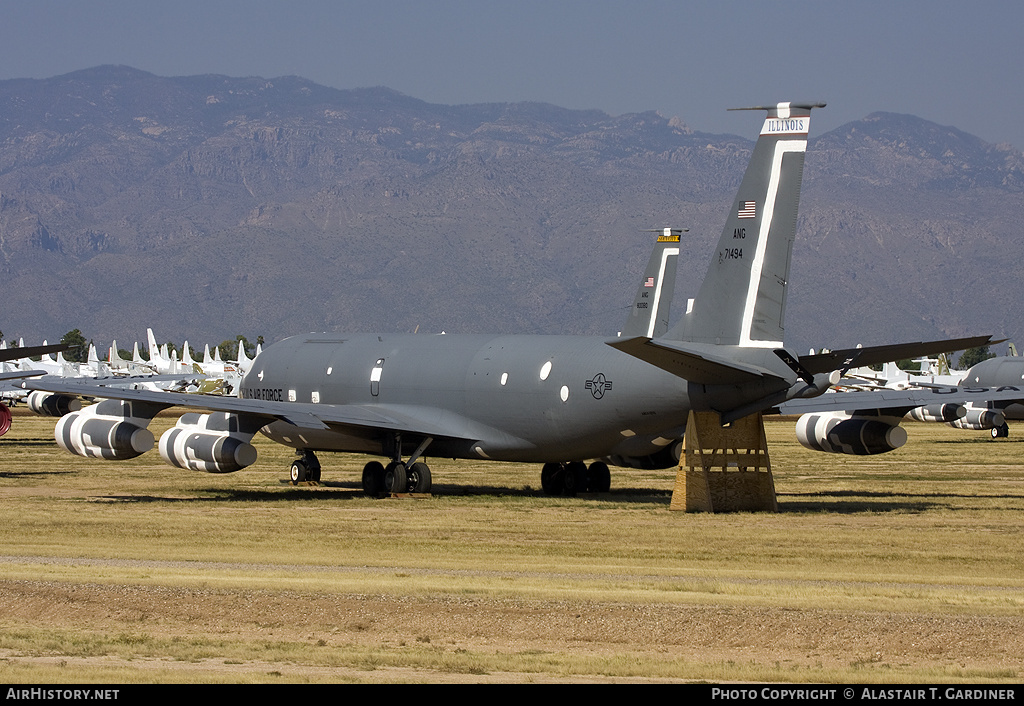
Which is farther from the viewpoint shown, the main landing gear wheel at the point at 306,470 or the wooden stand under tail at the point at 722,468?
the main landing gear wheel at the point at 306,470

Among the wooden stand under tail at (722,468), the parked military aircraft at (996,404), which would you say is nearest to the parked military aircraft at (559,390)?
the wooden stand under tail at (722,468)

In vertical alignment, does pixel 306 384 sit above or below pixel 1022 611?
above

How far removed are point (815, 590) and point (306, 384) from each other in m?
22.6

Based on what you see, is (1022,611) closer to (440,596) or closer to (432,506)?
(440,596)

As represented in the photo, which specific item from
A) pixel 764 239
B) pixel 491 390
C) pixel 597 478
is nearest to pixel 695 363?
pixel 764 239

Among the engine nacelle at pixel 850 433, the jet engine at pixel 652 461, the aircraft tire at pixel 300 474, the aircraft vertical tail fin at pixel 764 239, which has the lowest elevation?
the aircraft tire at pixel 300 474

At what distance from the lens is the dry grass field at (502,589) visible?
14.4 m

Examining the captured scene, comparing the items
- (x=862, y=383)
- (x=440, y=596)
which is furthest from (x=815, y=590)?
(x=862, y=383)

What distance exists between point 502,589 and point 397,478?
53.7 feet

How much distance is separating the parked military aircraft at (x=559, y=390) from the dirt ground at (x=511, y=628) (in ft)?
35.4

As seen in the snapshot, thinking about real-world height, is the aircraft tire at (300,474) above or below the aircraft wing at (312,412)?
below

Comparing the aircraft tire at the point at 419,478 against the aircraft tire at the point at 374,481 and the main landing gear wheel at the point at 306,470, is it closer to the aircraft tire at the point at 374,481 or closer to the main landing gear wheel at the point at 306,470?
the aircraft tire at the point at 374,481

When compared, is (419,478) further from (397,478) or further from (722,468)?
(722,468)

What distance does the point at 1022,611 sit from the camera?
1711 cm
